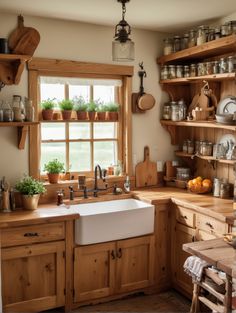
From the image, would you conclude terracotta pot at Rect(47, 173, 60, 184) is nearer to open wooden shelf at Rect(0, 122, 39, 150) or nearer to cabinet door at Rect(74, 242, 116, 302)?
open wooden shelf at Rect(0, 122, 39, 150)

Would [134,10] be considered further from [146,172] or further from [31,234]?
[31,234]

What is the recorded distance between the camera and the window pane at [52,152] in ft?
11.5

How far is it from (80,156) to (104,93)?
2.17ft

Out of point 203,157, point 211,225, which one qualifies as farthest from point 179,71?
point 211,225

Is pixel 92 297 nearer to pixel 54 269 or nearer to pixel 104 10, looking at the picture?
pixel 54 269

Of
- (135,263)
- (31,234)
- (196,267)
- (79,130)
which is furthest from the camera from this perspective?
(79,130)

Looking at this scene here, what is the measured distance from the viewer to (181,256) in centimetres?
333

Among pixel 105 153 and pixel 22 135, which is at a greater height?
pixel 22 135

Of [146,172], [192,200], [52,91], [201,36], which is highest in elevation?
[201,36]

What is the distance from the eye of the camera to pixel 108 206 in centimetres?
349

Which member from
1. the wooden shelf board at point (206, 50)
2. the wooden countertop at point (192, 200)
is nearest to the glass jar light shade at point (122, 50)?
the wooden shelf board at point (206, 50)

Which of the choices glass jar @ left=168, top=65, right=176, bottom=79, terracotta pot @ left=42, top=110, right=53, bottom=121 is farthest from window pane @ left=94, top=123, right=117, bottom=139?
glass jar @ left=168, top=65, right=176, bottom=79

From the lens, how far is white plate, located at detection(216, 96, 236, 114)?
326cm

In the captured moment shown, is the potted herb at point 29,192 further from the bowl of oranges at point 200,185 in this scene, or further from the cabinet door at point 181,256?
the bowl of oranges at point 200,185
